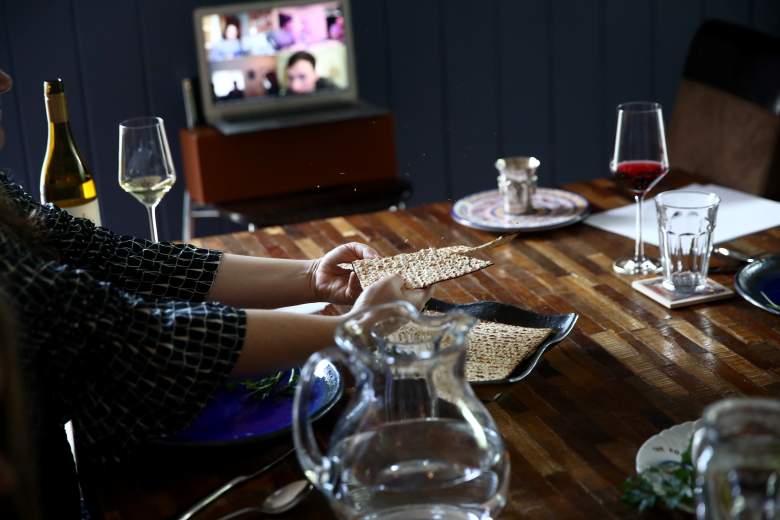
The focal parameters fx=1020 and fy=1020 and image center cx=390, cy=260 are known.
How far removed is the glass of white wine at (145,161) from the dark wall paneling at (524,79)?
2.43 m

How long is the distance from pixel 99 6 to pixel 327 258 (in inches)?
91.1

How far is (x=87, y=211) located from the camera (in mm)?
1784

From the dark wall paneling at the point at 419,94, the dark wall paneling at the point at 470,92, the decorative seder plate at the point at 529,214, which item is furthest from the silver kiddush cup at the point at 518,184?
the dark wall paneling at the point at 470,92

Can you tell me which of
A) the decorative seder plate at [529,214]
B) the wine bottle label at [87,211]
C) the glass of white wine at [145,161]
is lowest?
the decorative seder plate at [529,214]

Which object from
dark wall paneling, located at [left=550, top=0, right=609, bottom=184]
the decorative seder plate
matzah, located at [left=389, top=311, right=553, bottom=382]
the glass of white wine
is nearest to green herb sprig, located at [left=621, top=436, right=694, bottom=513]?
matzah, located at [left=389, top=311, right=553, bottom=382]

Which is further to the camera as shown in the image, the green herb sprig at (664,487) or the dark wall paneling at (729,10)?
the dark wall paneling at (729,10)

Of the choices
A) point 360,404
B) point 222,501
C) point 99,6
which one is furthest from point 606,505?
point 99,6

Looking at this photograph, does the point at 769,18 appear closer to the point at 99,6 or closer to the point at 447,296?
the point at 99,6

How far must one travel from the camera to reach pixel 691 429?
1.11 metres

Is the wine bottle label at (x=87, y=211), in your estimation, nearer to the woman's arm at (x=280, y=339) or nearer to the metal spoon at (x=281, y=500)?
the woman's arm at (x=280, y=339)

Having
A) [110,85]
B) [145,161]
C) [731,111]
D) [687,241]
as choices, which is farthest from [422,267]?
[110,85]

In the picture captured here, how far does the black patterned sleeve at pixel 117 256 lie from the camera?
60.2 inches

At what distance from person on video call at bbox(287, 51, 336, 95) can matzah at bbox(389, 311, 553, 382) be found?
7.27ft


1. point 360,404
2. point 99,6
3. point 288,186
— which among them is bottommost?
point 288,186
